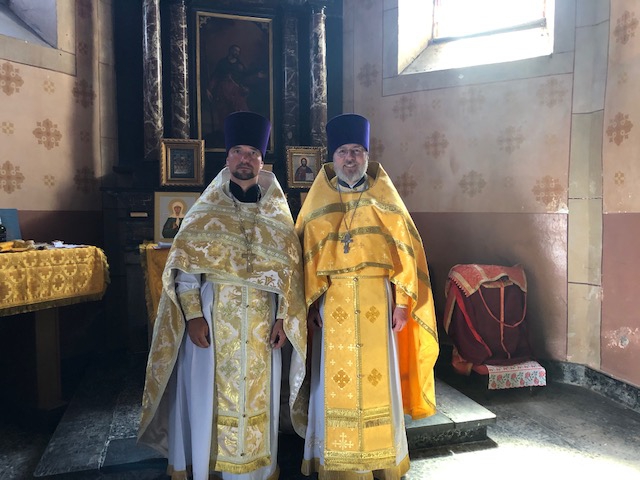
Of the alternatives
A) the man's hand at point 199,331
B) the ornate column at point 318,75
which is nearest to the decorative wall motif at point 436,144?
the ornate column at point 318,75

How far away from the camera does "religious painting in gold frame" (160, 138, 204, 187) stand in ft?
17.4

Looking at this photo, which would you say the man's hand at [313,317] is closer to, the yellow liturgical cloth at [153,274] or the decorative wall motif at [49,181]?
the yellow liturgical cloth at [153,274]

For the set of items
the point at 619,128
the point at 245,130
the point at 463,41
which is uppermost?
the point at 463,41

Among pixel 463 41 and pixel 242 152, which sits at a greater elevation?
pixel 463 41

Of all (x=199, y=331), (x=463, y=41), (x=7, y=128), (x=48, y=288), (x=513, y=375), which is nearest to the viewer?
(x=199, y=331)

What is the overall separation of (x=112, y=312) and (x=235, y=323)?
11.3ft

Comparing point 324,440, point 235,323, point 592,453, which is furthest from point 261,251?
point 592,453

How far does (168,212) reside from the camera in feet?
16.7

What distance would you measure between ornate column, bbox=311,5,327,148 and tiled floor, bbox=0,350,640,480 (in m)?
3.37

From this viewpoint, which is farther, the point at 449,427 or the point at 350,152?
the point at 449,427

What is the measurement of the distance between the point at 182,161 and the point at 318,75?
1925 mm

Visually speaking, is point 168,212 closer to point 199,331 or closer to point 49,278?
point 49,278

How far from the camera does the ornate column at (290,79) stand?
19.5 ft

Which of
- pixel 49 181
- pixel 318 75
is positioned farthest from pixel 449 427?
pixel 49 181
